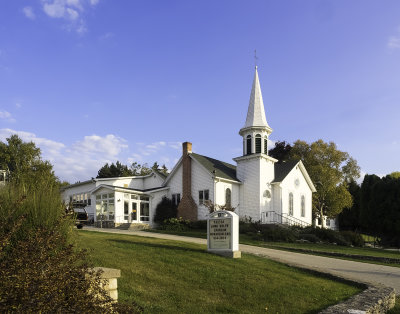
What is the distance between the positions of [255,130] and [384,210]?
1646 centimetres

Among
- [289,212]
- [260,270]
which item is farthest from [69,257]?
[289,212]

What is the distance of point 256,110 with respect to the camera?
33.9 meters

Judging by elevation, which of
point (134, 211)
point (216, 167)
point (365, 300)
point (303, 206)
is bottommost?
point (365, 300)

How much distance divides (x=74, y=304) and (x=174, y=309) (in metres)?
3.04

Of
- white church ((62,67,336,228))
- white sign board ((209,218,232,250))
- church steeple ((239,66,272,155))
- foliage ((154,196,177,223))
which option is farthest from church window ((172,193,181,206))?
white sign board ((209,218,232,250))

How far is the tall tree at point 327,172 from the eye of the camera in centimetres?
4272

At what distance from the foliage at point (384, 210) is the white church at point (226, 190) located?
9270 millimetres

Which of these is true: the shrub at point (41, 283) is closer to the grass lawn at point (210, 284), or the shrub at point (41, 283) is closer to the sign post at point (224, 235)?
the grass lawn at point (210, 284)

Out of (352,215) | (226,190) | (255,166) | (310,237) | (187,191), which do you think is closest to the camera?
(310,237)

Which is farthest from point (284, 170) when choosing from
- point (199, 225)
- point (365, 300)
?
point (365, 300)

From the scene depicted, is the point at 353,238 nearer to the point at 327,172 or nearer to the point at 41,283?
the point at 327,172

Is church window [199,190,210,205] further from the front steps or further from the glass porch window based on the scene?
the glass porch window

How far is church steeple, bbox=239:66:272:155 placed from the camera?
32750 millimetres

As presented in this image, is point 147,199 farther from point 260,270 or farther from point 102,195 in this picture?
point 260,270
